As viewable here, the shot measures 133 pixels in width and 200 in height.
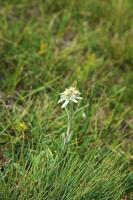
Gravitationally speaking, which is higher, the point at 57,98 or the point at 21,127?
the point at 57,98

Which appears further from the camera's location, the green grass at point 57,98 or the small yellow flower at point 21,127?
the small yellow flower at point 21,127

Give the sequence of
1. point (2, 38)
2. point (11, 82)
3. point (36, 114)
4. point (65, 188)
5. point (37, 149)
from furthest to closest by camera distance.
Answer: point (2, 38) < point (11, 82) < point (36, 114) < point (37, 149) < point (65, 188)

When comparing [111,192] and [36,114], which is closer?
[111,192]

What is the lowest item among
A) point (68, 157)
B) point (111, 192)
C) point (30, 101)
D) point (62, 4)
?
point (111, 192)

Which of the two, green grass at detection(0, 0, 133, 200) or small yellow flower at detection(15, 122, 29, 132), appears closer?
green grass at detection(0, 0, 133, 200)

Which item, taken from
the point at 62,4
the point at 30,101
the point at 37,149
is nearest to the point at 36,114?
the point at 30,101

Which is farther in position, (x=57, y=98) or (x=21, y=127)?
(x=57, y=98)

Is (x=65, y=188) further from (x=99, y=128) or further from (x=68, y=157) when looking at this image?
(x=99, y=128)

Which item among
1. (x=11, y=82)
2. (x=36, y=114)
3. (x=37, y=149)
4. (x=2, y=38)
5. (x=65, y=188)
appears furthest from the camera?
(x=2, y=38)
